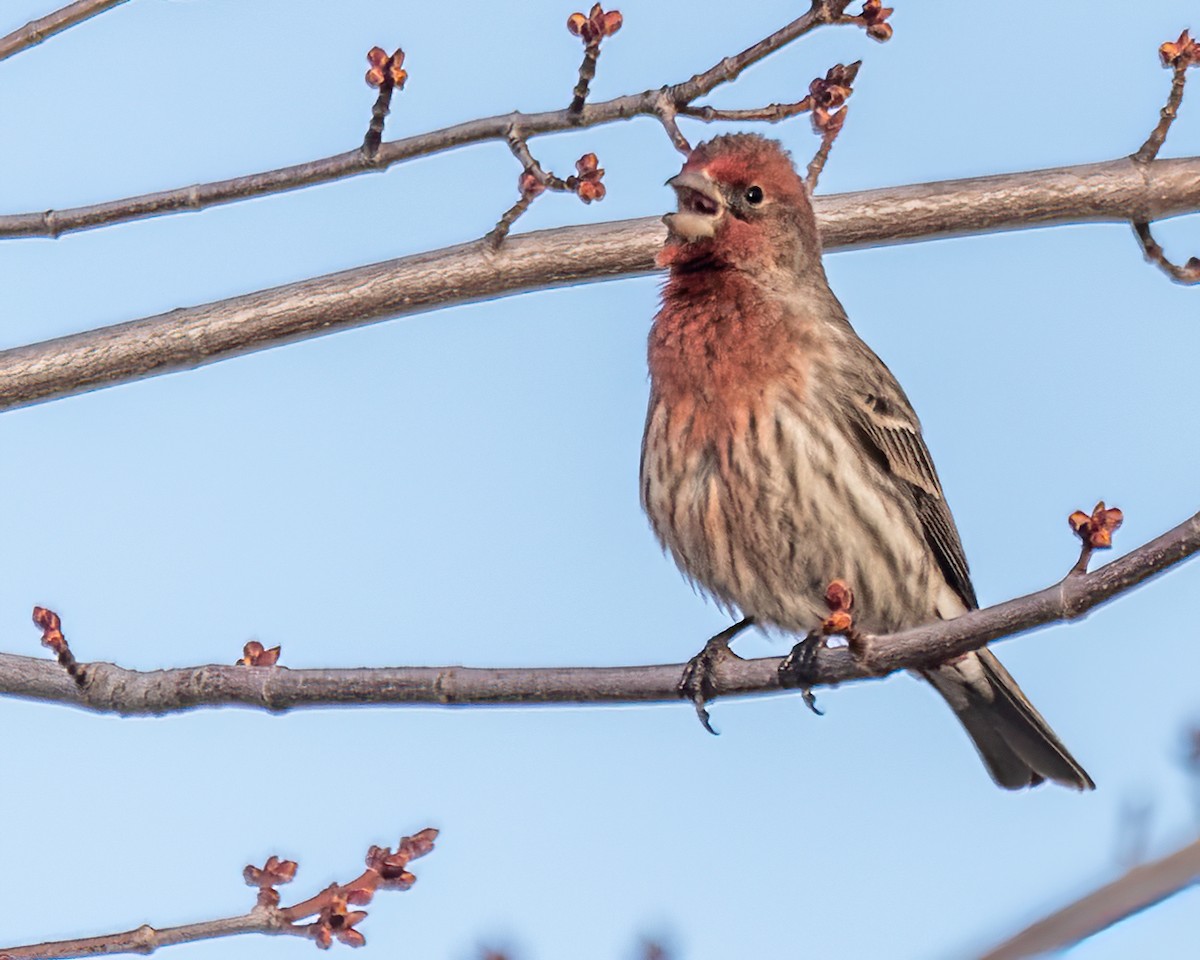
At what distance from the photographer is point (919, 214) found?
21.0 feet

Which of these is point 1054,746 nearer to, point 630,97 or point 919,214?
point 919,214

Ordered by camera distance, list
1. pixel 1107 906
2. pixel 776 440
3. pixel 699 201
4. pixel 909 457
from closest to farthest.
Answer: pixel 1107 906, pixel 776 440, pixel 699 201, pixel 909 457

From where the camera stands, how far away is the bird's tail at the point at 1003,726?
7215mm

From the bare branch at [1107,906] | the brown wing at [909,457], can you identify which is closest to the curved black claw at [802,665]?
the brown wing at [909,457]

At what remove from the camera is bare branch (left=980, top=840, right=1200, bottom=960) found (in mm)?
1823

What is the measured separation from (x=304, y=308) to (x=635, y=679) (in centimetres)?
192

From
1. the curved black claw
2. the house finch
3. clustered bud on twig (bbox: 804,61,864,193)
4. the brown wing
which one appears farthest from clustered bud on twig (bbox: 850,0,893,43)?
the curved black claw

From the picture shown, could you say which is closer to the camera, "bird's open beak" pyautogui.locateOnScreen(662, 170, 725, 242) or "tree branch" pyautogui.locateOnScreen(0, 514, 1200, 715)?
"tree branch" pyautogui.locateOnScreen(0, 514, 1200, 715)

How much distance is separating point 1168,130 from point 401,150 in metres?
2.93

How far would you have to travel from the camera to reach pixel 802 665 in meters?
5.08

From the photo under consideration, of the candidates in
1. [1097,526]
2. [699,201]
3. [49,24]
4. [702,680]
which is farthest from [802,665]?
[49,24]

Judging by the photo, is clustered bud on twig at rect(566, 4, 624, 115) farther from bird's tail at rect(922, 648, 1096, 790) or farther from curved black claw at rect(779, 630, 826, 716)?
bird's tail at rect(922, 648, 1096, 790)

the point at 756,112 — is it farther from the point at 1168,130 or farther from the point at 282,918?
the point at 282,918

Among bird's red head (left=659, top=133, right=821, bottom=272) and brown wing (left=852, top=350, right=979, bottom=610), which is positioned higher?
bird's red head (left=659, top=133, right=821, bottom=272)
